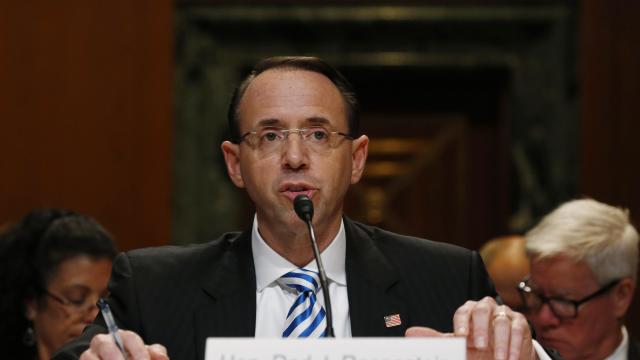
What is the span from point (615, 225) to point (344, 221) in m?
1.44

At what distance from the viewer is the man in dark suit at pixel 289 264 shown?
295cm

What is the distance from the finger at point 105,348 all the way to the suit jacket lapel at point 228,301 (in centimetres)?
51

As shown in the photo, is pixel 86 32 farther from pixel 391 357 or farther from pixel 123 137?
pixel 391 357

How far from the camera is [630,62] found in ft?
18.4

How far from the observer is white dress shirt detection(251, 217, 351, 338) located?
2.97 m

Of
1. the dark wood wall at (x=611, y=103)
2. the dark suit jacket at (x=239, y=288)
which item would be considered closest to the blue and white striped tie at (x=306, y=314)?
the dark suit jacket at (x=239, y=288)

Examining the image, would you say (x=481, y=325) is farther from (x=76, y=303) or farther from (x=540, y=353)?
(x=76, y=303)

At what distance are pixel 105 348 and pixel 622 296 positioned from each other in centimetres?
239

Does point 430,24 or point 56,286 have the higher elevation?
point 430,24

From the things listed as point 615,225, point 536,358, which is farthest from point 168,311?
point 615,225

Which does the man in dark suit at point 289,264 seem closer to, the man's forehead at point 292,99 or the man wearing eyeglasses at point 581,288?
the man's forehead at point 292,99

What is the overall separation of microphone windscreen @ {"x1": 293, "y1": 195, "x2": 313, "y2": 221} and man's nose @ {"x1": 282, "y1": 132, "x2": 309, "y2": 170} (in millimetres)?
222

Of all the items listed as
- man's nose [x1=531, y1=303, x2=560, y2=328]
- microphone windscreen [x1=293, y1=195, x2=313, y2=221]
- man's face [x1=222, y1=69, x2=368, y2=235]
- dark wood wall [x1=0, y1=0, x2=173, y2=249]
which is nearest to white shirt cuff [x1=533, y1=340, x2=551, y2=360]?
microphone windscreen [x1=293, y1=195, x2=313, y2=221]

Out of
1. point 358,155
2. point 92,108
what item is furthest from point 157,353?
point 92,108
